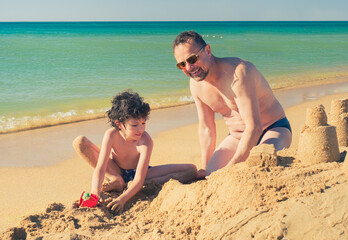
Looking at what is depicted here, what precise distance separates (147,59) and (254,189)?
48.4 ft

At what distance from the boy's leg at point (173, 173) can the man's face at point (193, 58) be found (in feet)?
3.00

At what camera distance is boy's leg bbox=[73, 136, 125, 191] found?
367cm

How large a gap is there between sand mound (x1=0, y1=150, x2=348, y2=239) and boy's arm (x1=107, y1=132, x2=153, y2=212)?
0.27ft

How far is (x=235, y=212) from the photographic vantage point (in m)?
2.31

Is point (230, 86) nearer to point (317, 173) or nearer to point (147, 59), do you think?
point (317, 173)

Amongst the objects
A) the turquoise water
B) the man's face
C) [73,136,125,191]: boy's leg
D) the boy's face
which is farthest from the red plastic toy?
the turquoise water

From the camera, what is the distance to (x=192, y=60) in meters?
3.39

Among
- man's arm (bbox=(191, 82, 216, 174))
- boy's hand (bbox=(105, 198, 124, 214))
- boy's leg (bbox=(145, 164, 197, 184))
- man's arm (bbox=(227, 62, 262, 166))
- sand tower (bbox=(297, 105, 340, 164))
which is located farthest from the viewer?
man's arm (bbox=(191, 82, 216, 174))

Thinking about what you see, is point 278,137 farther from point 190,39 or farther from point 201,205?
point 201,205

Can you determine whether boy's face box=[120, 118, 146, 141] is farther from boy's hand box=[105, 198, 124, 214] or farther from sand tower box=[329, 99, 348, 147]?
sand tower box=[329, 99, 348, 147]

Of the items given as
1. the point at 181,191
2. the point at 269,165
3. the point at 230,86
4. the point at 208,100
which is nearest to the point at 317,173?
the point at 269,165

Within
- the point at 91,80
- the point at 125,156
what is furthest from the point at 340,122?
the point at 91,80

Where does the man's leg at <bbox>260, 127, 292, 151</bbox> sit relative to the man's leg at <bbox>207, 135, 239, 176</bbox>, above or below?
above

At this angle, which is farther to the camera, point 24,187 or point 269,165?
point 24,187
